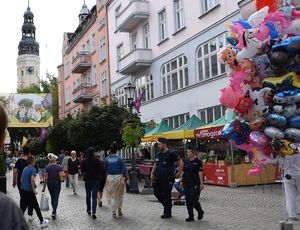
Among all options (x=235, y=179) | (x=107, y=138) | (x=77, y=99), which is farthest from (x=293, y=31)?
(x=77, y=99)

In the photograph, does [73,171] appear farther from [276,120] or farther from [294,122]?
[294,122]

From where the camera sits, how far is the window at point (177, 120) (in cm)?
2756

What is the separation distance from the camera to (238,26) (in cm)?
793

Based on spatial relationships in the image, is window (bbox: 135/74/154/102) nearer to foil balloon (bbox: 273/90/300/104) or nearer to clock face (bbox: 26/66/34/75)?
foil balloon (bbox: 273/90/300/104)

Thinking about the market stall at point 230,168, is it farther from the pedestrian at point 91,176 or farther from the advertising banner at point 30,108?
the advertising banner at point 30,108

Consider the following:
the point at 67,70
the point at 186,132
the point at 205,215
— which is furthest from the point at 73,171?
the point at 67,70

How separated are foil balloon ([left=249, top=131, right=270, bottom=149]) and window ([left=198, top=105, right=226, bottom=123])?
52.6 ft

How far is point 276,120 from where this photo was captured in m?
7.14

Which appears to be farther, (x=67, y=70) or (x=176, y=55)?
(x=67, y=70)

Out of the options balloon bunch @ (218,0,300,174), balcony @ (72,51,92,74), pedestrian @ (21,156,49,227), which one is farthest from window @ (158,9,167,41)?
balloon bunch @ (218,0,300,174)

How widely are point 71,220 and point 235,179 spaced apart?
8.64 m

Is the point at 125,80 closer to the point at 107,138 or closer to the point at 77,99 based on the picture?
the point at 107,138

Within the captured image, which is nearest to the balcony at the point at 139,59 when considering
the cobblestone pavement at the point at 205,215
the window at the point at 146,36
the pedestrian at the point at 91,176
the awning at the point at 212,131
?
the window at the point at 146,36

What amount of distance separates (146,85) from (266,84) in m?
26.3
